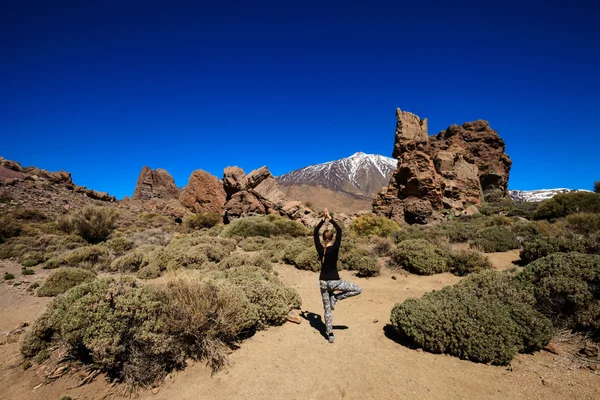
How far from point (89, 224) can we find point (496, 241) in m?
20.1

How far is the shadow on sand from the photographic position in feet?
16.8

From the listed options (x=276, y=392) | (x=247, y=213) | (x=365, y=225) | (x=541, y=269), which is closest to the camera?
(x=276, y=392)

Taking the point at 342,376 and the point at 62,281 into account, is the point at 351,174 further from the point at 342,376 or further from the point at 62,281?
the point at 342,376

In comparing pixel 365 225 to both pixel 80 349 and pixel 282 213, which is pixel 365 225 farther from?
pixel 80 349

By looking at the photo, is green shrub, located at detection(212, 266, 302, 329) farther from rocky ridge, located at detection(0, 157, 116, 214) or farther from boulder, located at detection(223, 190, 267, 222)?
rocky ridge, located at detection(0, 157, 116, 214)

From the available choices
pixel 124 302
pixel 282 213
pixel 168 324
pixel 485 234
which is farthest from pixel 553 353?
pixel 282 213

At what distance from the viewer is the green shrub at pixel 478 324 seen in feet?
12.5

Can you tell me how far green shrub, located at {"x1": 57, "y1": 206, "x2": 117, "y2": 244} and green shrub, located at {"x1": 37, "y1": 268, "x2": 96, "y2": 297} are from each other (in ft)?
29.2

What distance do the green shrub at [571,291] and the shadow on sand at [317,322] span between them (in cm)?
351

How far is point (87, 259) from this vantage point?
34.4ft

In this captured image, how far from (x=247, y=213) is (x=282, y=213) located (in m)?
2.73

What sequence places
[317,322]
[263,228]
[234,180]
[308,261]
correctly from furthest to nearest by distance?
[234,180], [263,228], [308,261], [317,322]

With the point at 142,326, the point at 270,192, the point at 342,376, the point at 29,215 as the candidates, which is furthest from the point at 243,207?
the point at 342,376

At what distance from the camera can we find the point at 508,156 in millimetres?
33938
